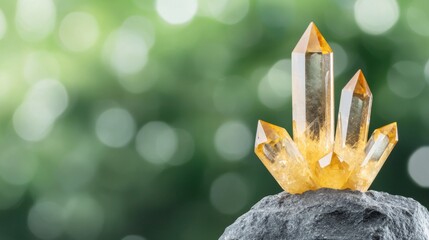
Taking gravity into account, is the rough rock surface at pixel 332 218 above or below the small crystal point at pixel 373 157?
below

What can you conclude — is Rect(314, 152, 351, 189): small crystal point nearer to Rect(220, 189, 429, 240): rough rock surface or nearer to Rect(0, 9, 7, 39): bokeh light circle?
Rect(220, 189, 429, 240): rough rock surface

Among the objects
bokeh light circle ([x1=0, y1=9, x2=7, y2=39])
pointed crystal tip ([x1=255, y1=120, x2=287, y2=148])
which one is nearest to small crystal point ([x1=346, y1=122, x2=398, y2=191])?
pointed crystal tip ([x1=255, y1=120, x2=287, y2=148])

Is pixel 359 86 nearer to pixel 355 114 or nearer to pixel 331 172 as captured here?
pixel 355 114

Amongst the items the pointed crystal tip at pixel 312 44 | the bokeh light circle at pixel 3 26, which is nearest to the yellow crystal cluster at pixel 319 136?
the pointed crystal tip at pixel 312 44

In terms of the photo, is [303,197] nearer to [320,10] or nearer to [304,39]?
[304,39]

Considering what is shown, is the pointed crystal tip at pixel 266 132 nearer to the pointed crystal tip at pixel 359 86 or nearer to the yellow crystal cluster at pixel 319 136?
the yellow crystal cluster at pixel 319 136

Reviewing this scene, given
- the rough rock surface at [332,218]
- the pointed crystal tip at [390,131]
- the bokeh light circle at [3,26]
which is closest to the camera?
→ the rough rock surface at [332,218]

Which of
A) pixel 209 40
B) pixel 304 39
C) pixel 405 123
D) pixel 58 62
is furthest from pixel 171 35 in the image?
pixel 304 39

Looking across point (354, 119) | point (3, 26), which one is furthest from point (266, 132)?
point (3, 26)
